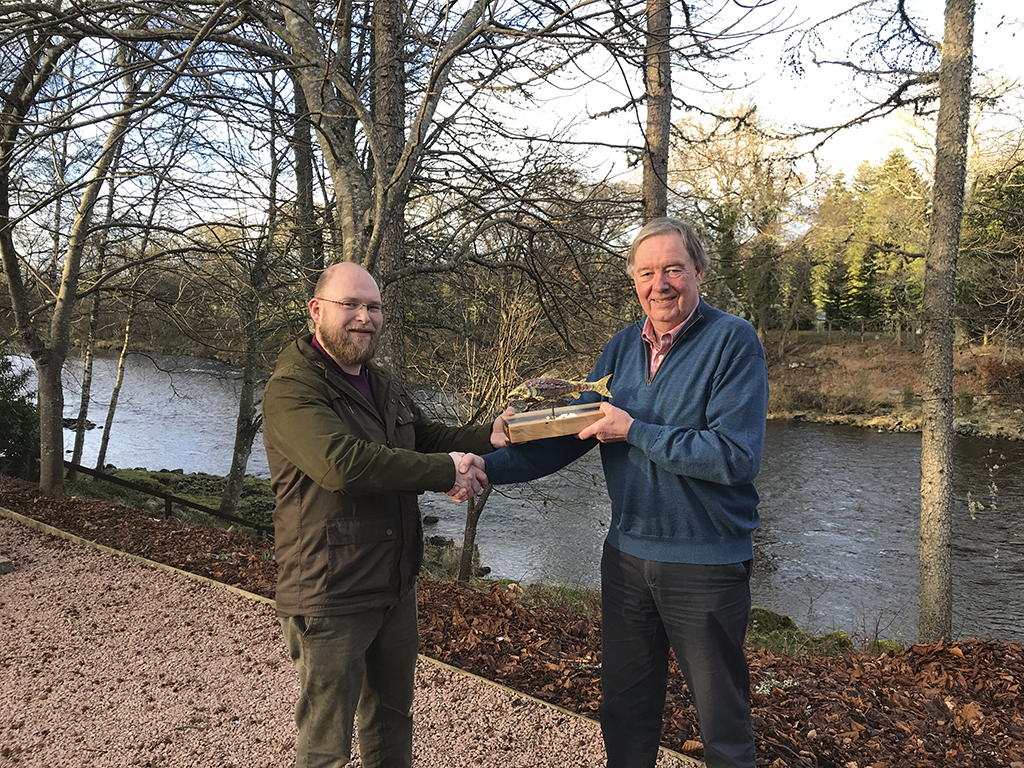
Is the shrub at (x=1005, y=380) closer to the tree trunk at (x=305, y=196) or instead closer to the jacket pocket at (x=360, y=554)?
the tree trunk at (x=305, y=196)

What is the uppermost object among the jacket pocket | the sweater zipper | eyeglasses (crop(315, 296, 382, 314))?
eyeglasses (crop(315, 296, 382, 314))

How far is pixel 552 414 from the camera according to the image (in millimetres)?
2721

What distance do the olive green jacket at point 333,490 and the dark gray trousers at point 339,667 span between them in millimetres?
78

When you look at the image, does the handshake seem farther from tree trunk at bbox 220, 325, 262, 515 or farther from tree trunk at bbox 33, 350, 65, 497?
tree trunk at bbox 220, 325, 262, 515

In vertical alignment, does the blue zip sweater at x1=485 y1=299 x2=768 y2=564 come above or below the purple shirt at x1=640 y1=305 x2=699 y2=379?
below

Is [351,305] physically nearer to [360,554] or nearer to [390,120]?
[360,554]

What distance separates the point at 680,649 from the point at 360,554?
3.82 ft

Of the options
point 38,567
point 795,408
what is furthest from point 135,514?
point 795,408

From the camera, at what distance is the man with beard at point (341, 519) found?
239 cm

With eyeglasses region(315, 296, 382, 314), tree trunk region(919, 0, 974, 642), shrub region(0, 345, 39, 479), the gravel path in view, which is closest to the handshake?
eyeglasses region(315, 296, 382, 314)

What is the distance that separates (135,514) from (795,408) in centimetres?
2605

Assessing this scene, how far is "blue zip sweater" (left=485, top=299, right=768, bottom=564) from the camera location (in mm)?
2242

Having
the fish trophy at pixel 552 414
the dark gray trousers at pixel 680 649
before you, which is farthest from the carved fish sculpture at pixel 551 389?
the dark gray trousers at pixel 680 649

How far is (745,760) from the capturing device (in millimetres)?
2340
